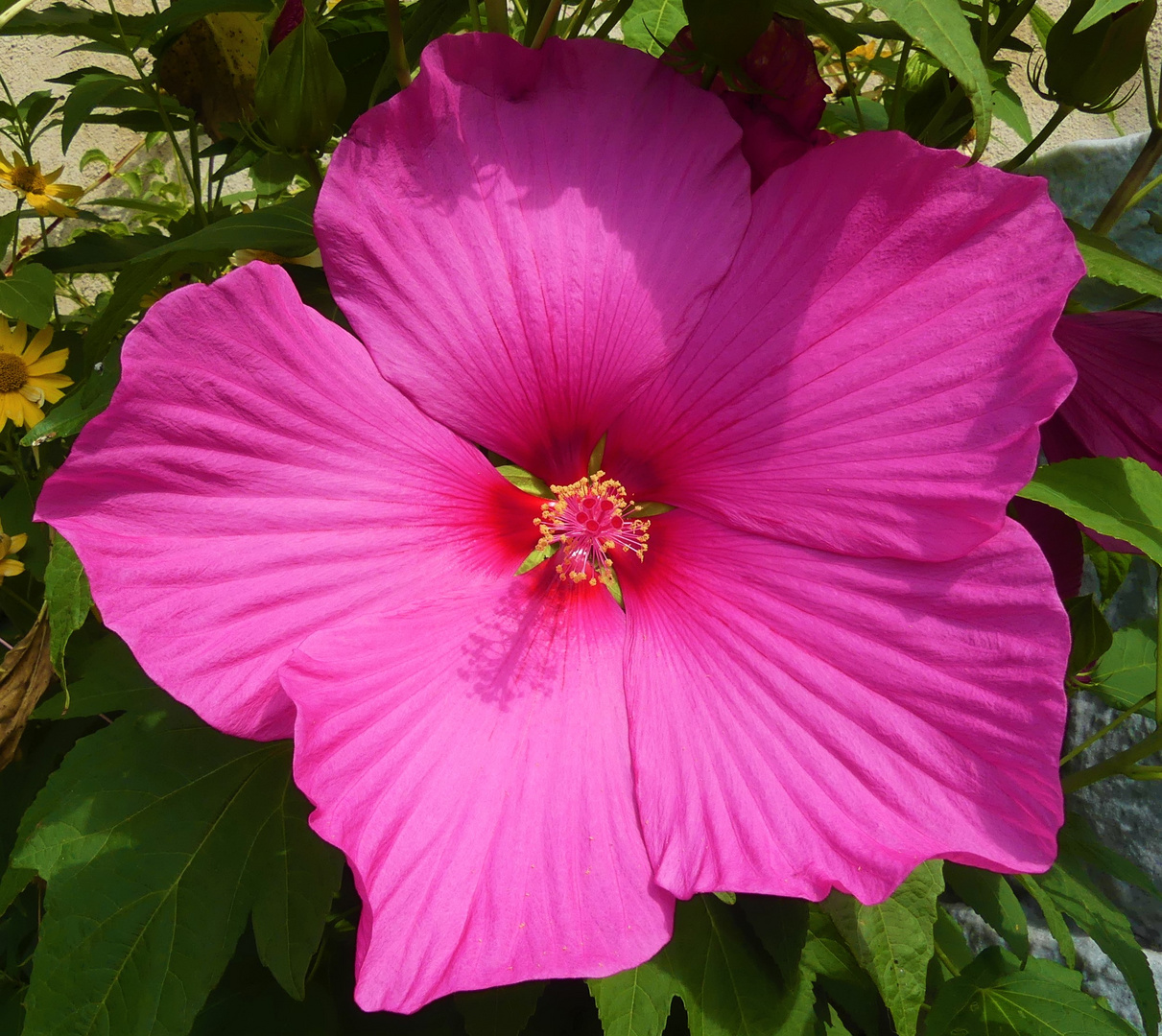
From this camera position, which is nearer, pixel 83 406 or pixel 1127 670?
pixel 83 406

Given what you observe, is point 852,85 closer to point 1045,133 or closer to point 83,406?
point 1045,133

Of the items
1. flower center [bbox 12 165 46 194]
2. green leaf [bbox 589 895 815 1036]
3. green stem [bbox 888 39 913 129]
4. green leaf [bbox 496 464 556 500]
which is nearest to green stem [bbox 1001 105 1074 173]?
green stem [bbox 888 39 913 129]

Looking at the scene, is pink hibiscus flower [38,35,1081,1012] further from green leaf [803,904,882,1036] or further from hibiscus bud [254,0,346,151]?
green leaf [803,904,882,1036]

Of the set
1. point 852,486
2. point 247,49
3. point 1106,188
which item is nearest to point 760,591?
point 852,486

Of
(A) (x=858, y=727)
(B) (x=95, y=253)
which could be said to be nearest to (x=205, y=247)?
(B) (x=95, y=253)

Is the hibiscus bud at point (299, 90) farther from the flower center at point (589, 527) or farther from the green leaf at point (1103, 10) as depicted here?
the green leaf at point (1103, 10)

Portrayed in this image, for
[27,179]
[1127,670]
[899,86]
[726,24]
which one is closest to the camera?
[726,24]
